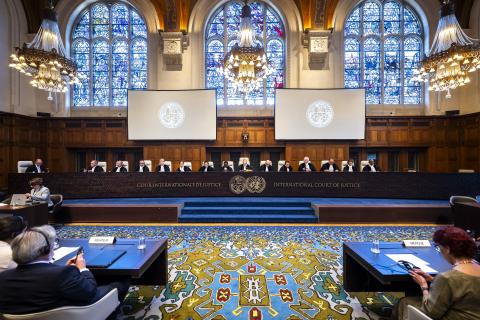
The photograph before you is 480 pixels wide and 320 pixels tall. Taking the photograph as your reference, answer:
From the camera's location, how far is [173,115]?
402 inches

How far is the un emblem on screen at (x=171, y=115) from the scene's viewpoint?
10.2 meters

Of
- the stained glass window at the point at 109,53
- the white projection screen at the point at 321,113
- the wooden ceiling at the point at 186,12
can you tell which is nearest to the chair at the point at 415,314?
the white projection screen at the point at 321,113

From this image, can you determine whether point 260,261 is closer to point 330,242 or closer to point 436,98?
point 330,242

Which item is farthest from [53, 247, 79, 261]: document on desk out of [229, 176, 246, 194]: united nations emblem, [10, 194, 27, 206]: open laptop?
[229, 176, 246, 194]: united nations emblem

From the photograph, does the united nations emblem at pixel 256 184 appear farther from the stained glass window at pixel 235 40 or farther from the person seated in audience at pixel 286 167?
Answer: the stained glass window at pixel 235 40

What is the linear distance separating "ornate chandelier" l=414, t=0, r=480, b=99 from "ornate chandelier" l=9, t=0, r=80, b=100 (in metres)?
9.31

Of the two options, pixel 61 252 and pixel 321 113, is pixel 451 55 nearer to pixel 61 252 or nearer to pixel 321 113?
pixel 321 113

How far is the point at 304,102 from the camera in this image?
10.1 meters

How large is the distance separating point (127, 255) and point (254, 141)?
332 inches

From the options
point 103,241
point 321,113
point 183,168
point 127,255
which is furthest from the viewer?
point 321,113

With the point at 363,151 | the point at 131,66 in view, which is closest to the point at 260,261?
the point at 363,151

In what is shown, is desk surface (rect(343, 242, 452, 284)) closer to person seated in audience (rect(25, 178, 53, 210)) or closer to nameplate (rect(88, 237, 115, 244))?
nameplate (rect(88, 237, 115, 244))

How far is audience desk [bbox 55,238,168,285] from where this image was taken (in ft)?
6.76

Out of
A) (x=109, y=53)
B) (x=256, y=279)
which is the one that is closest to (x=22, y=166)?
(x=109, y=53)
